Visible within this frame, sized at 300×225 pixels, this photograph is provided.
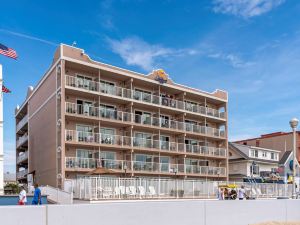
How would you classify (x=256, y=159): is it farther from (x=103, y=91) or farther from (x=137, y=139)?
(x=103, y=91)

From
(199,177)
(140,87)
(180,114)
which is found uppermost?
(140,87)

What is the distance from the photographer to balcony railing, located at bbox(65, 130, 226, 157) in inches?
1410

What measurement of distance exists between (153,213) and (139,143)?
29.7 meters

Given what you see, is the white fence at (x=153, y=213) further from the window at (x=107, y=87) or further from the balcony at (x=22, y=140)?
the balcony at (x=22, y=140)

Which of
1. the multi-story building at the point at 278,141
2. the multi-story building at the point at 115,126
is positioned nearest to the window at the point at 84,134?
the multi-story building at the point at 115,126

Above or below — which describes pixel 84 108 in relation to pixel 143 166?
above

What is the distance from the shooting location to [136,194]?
2548 centimetres

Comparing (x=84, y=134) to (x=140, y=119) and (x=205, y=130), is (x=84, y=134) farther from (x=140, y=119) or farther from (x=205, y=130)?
(x=205, y=130)

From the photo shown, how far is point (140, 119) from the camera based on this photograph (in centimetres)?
4128

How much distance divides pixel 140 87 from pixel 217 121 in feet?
43.0

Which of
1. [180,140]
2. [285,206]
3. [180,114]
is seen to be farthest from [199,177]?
[285,206]

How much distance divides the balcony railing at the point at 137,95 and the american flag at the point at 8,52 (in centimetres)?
571

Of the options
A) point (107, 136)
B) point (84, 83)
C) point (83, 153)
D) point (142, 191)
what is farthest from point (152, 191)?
point (84, 83)

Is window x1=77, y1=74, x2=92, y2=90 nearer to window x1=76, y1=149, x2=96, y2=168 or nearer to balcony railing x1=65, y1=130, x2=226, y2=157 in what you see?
balcony railing x1=65, y1=130, x2=226, y2=157
